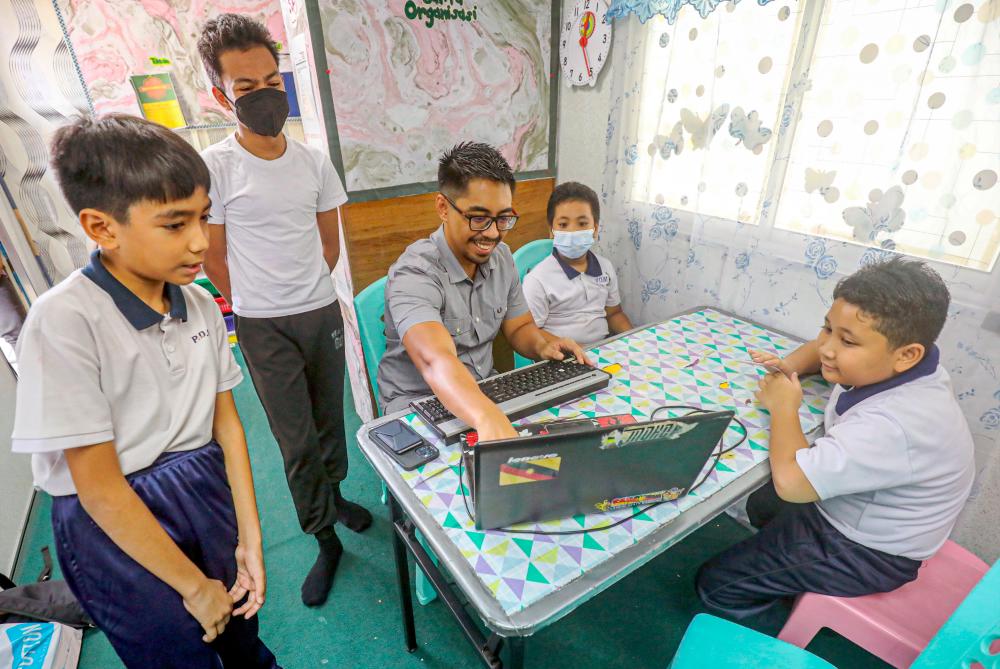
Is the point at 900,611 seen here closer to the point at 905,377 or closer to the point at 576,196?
the point at 905,377

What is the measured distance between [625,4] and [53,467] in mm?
2147

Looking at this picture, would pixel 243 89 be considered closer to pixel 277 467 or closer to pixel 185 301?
pixel 185 301

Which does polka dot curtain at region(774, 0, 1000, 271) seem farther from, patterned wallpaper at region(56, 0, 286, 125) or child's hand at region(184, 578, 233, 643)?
patterned wallpaper at region(56, 0, 286, 125)

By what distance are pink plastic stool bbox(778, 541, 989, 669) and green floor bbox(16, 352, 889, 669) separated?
1.44 ft

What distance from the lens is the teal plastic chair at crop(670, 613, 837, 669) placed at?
87cm

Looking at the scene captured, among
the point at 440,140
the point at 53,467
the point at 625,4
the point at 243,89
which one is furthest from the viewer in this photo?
the point at 440,140

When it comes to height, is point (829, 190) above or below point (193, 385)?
above

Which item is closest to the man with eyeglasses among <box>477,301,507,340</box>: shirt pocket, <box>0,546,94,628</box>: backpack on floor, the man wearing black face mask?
<box>477,301,507,340</box>: shirt pocket

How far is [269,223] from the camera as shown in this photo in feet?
4.48

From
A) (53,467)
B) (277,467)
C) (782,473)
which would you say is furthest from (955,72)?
(277,467)

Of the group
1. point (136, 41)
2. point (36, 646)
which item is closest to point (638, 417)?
point (36, 646)

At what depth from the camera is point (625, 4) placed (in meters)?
1.74

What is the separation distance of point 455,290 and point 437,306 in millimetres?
92

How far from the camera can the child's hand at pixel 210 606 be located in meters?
0.81
